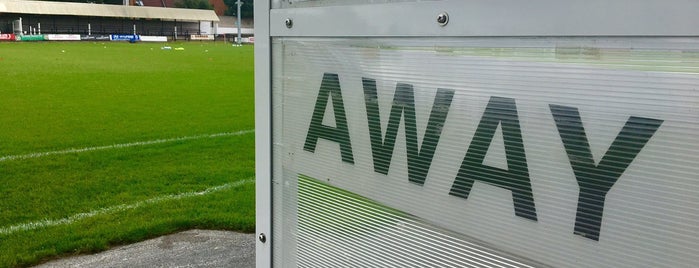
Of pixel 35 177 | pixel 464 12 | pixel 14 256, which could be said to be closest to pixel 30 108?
pixel 35 177

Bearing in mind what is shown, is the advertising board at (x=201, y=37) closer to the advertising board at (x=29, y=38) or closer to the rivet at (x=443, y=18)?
the advertising board at (x=29, y=38)

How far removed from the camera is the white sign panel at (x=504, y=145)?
1081mm

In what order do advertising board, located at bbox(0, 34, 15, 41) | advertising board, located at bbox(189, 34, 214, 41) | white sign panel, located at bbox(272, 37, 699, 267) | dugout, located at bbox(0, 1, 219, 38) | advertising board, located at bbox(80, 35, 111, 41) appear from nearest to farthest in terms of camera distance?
white sign panel, located at bbox(272, 37, 699, 267), advertising board, located at bbox(0, 34, 15, 41), advertising board, located at bbox(80, 35, 111, 41), dugout, located at bbox(0, 1, 219, 38), advertising board, located at bbox(189, 34, 214, 41)

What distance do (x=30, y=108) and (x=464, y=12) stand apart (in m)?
11.4

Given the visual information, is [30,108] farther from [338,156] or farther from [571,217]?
[571,217]

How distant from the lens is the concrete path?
12.9ft

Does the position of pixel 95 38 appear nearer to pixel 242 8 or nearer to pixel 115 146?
pixel 242 8

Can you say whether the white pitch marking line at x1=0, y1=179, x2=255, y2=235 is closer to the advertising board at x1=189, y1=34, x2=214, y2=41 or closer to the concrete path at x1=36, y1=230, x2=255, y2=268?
the concrete path at x1=36, y1=230, x2=255, y2=268

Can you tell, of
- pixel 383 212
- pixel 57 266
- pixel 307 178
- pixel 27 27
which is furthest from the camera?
pixel 27 27

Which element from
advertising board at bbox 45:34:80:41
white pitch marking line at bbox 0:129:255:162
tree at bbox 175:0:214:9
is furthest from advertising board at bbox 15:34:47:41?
white pitch marking line at bbox 0:129:255:162

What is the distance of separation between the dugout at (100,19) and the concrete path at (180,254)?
60967mm

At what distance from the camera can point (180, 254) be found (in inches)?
160

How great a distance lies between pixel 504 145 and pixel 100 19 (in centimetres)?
7190

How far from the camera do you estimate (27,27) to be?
60.2 m
